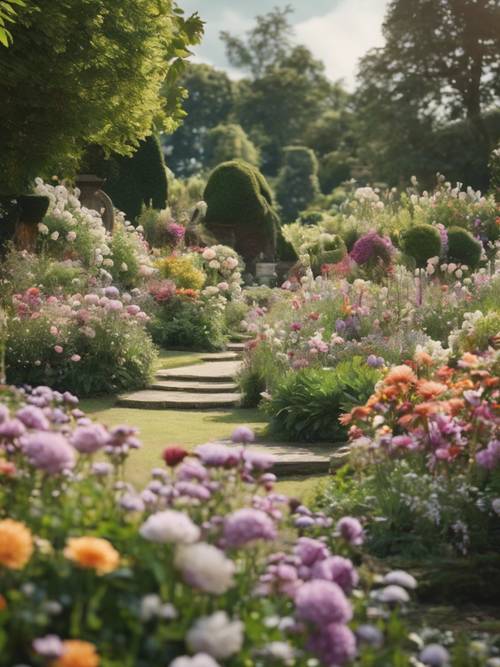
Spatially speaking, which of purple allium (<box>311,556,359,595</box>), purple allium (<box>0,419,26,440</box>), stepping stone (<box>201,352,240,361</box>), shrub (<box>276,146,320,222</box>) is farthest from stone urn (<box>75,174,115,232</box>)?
shrub (<box>276,146,320,222</box>)

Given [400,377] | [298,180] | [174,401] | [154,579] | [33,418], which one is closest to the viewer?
[154,579]

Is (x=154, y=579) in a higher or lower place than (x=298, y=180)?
lower

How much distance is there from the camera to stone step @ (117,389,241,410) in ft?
32.2

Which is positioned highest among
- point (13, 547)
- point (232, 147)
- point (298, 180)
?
point (232, 147)

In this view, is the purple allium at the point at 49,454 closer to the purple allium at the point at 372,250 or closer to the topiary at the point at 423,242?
the topiary at the point at 423,242

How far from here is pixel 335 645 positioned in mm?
2473

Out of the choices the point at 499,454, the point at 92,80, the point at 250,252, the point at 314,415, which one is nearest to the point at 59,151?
the point at 92,80

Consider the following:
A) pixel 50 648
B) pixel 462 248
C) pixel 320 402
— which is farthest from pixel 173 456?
pixel 462 248

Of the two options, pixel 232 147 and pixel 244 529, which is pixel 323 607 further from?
pixel 232 147

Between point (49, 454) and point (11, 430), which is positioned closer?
point (49, 454)

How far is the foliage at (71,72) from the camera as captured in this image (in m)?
10.7

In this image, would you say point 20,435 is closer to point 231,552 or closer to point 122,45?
point 231,552

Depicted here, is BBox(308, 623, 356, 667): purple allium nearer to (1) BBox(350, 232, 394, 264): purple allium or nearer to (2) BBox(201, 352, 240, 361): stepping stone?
(2) BBox(201, 352, 240, 361): stepping stone

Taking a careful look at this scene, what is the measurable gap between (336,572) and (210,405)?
7006 millimetres
